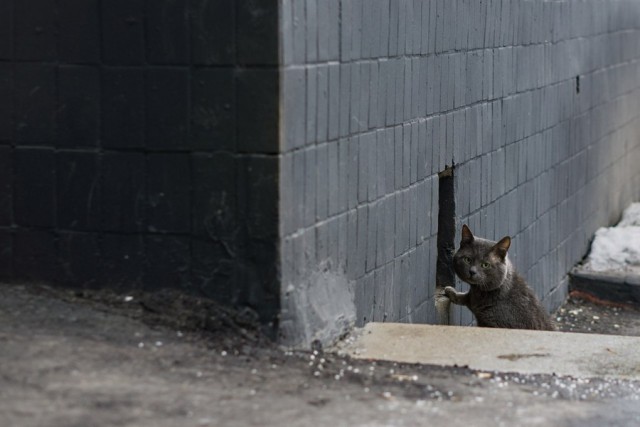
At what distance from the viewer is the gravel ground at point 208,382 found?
15.1 feet

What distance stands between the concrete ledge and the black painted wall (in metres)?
7.50

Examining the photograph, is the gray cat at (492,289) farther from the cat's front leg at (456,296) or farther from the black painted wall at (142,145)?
the black painted wall at (142,145)

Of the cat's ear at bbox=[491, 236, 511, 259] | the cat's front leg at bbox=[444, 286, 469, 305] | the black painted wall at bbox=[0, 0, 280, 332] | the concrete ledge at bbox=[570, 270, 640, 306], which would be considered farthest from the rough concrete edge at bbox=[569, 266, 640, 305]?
the black painted wall at bbox=[0, 0, 280, 332]

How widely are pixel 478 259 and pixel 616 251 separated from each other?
221 inches

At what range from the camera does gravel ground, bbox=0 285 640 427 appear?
462 cm

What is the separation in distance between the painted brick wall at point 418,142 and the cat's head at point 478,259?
23cm

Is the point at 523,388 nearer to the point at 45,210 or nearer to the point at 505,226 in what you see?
the point at 45,210

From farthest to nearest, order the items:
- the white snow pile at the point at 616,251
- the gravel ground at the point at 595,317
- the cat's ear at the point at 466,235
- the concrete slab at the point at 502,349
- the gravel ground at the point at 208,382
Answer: the white snow pile at the point at 616,251, the gravel ground at the point at 595,317, the cat's ear at the point at 466,235, the concrete slab at the point at 502,349, the gravel ground at the point at 208,382

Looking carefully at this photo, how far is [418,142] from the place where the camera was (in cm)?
774

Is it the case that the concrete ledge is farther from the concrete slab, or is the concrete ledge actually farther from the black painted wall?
the black painted wall

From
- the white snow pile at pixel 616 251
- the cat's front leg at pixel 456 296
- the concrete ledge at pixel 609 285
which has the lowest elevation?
the concrete ledge at pixel 609 285

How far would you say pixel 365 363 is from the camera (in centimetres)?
575

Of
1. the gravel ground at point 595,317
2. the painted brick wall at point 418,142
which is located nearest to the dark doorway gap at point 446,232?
the painted brick wall at point 418,142

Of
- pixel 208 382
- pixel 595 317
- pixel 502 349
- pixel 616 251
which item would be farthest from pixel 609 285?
pixel 208 382
